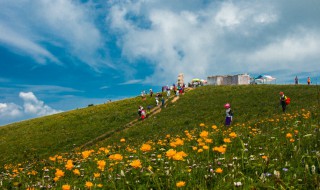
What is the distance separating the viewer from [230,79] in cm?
8269

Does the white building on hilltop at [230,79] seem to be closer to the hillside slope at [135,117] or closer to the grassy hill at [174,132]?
the hillside slope at [135,117]

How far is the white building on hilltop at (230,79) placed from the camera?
79.6 metres

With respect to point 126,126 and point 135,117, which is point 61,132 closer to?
point 126,126

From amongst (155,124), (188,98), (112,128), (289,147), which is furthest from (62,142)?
(289,147)

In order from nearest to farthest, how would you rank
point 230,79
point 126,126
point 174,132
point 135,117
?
1. point 174,132
2. point 126,126
3. point 135,117
4. point 230,79

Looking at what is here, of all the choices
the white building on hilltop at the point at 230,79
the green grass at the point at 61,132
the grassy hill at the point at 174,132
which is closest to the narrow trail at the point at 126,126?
the grassy hill at the point at 174,132

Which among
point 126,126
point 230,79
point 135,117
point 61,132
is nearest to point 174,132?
point 126,126

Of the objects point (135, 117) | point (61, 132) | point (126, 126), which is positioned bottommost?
point (61, 132)

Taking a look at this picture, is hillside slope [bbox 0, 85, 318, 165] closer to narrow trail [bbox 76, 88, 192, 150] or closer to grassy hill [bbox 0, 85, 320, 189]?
grassy hill [bbox 0, 85, 320, 189]

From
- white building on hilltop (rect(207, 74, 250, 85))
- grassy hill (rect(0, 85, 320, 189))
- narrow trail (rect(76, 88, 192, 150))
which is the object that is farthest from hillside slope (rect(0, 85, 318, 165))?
white building on hilltop (rect(207, 74, 250, 85))

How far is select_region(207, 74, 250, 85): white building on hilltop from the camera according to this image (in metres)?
79.6

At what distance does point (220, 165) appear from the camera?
4871 mm

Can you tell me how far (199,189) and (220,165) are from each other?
125 centimetres

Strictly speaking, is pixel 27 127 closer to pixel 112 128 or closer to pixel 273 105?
pixel 112 128
